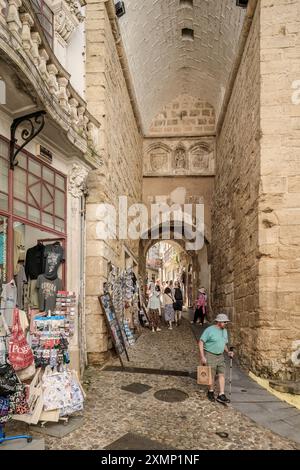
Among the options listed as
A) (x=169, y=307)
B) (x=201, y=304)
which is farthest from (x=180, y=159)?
(x=169, y=307)

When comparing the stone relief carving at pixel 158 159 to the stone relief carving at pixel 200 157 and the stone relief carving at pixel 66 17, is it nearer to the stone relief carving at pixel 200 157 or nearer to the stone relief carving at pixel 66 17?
the stone relief carving at pixel 200 157

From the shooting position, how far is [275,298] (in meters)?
6.57

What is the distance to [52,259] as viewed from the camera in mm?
5637

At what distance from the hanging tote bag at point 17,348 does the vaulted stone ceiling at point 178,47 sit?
293 inches

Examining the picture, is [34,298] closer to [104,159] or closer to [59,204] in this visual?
[59,204]

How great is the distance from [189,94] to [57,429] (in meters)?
13.2

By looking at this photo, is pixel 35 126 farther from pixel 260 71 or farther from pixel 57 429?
pixel 260 71

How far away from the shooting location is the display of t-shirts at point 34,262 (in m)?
5.45

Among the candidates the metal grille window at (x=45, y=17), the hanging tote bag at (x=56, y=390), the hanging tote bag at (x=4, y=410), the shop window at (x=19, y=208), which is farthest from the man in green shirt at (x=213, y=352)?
the metal grille window at (x=45, y=17)

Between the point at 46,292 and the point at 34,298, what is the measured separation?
18 cm

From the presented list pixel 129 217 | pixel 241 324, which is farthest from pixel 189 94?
pixel 241 324

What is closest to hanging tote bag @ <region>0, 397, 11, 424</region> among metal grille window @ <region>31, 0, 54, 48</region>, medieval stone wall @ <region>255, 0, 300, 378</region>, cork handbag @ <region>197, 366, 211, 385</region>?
cork handbag @ <region>197, 366, 211, 385</region>

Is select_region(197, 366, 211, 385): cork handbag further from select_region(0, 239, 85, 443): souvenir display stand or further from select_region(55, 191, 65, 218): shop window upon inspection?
select_region(55, 191, 65, 218): shop window

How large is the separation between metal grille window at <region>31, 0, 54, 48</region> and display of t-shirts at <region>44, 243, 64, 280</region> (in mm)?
3186
